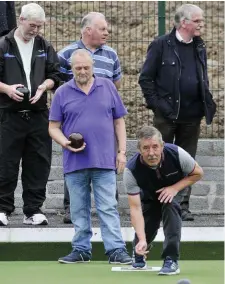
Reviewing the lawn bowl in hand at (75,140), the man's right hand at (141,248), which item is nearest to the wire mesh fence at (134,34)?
the lawn bowl in hand at (75,140)

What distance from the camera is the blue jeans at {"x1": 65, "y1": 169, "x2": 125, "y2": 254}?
8590 millimetres

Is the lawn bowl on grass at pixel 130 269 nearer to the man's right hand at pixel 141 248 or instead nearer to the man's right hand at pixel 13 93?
the man's right hand at pixel 141 248

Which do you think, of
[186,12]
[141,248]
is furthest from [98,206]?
[186,12]

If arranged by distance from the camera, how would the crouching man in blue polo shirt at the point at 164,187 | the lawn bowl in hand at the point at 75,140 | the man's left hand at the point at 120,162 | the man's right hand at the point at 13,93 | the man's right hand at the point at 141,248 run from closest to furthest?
1. the man's right hand at the point at 141,248
2. the crouching man in blue polo shirt at the point at 164,187
3. the lawn bowl in hand at the point at 75,140
4. the man's left hand at the point at 120,162
5. the man's right hand at the point at 13,93

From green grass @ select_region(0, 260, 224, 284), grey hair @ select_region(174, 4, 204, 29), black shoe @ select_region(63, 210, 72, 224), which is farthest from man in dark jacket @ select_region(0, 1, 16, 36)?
green grass @ select_region(0, 260, 224, 284)

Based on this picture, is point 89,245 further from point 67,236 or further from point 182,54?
point 182,54

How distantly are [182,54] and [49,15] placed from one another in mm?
2714

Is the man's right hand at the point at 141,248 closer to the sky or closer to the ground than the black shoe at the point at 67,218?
closer to the sky

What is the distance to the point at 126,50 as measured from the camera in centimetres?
1235

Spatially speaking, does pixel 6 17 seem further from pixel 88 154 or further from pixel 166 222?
pixel 166 222

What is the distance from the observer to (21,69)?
9664mm

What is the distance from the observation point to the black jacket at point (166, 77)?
10.1 meters

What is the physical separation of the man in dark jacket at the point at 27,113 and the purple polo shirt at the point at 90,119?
2.86 feet

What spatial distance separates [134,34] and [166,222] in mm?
4665
